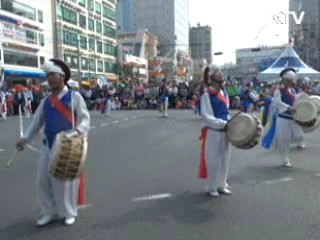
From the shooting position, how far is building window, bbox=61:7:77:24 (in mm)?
71812

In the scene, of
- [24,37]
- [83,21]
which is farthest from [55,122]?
[83,21]

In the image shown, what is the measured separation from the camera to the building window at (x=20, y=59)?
5291 centimetres

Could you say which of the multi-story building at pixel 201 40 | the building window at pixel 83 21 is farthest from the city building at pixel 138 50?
the multi-story building at pixel 201 40

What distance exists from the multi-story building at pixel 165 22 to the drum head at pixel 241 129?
A: 11660cm

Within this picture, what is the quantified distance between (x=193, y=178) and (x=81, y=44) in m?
71.7

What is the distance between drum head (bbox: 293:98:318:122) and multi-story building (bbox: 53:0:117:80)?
56.2m

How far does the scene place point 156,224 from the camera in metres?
5.79

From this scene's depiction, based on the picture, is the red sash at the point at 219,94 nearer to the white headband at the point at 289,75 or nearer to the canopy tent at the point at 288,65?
the white headband at the point at 289,75

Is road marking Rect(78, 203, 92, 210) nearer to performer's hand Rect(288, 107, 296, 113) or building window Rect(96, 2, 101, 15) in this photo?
performer's hand Rect(288, 107, 296, 113)

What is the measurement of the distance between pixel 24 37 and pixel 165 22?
78.0 meters

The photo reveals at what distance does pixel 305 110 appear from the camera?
9.59 m

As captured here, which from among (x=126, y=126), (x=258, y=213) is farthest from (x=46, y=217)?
(x=126, y=126)

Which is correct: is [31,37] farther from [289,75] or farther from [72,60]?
[289,75]

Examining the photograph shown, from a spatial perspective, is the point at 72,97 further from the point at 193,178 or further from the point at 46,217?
the point at 193,178
